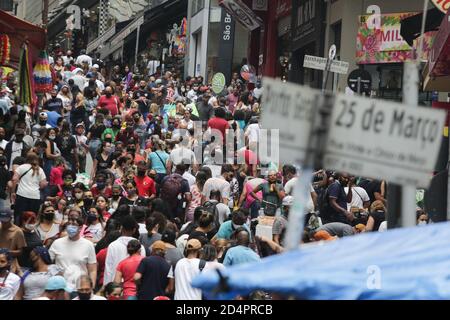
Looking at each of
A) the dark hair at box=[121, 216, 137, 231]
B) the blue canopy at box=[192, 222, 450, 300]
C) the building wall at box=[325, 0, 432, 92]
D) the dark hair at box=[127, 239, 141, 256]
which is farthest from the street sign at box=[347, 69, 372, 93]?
the blue canopy at box=[192, 222, 450, 300]

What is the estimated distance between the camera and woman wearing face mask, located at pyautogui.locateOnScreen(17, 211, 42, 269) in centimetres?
1538

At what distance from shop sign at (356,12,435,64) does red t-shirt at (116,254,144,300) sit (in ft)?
53.9

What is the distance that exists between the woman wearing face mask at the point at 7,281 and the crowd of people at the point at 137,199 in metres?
0.01

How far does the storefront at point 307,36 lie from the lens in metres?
36.3

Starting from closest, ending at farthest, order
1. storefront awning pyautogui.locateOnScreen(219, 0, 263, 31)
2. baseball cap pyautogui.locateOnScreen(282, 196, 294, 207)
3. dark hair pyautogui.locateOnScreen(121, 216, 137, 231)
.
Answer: dark hair pyautogui.locateOnScreen(121, 216, 137, 231)
baseball cap pyautogui.locateOnScreen(282, 196, 294, 207)
storefront awning pyautogui.locateOnScreen(219, 0, 263, 31)

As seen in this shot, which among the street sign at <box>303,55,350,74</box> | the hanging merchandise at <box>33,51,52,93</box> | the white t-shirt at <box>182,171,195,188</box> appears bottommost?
the white t-shirt at <box>182,171,195,188</box>

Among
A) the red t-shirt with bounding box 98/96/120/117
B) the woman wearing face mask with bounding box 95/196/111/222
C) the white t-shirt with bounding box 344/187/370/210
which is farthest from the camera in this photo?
the red t-shirt with bounding box 98/96/120/117

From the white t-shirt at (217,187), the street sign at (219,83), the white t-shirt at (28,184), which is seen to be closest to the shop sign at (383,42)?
the street sign at (219,83)

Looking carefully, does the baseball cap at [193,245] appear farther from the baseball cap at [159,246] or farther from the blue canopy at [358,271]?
the blue canopy at [358,271]

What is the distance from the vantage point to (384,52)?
99.8 ft

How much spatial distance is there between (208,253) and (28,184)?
20.7ft

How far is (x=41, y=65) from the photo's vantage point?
73.5 feet

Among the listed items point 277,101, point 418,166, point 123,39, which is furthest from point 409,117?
point 123,39

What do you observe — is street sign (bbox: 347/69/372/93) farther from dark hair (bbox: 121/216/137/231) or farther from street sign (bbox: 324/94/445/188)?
street sign (bbox: 324/94/445/188)
